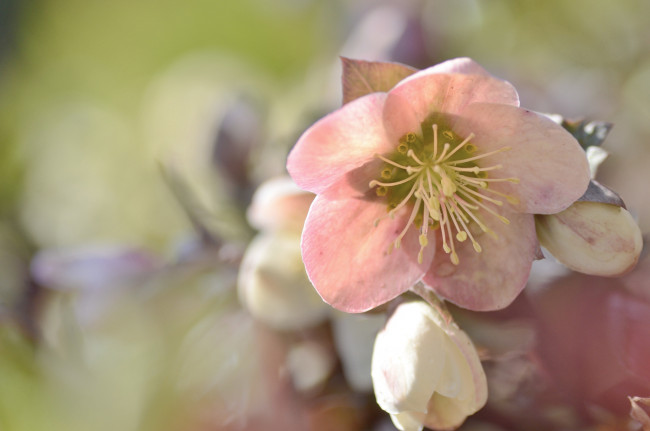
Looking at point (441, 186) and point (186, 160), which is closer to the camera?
point (441, 186)

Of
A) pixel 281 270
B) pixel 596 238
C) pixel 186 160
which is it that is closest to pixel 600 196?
pixel 596 238

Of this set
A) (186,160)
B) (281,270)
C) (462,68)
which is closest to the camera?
(462,68)

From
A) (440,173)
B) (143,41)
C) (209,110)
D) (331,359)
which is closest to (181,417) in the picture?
(331,359)

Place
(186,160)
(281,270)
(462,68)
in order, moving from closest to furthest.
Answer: (462,68) → (281,270) → (186,160)

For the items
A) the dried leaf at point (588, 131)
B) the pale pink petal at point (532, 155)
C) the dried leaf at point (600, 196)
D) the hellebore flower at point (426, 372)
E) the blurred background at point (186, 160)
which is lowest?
the blurred background at point (186, 160)

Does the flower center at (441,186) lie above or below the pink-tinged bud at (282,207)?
above

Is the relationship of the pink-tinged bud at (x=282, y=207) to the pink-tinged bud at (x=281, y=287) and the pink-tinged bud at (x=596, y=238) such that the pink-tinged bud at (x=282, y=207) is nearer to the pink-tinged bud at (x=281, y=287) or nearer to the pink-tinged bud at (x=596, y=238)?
the pink-tinged bud at (x=281, y=287)

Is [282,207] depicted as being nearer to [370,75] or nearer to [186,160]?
[370,75]

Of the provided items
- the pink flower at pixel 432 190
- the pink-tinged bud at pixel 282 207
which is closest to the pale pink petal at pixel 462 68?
the pink flower at pixel 432 190
